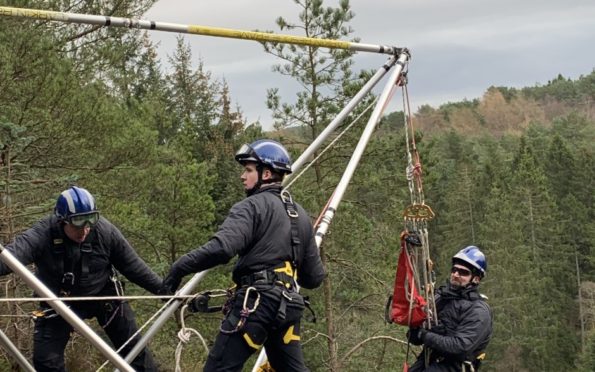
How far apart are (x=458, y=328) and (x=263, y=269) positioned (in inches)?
94.7

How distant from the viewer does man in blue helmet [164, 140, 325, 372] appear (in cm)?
515

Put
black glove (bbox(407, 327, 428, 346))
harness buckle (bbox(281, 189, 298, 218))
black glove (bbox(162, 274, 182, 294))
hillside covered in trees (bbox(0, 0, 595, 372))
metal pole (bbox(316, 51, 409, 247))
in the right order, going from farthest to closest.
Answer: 1. hillside covered in trees (bbox(0, 0, 595, 372))
2. metal pole (bbox(316, 51, 409, 247))
3. black glove (bbox(407, 327, 428, 346))
4. harness buckle (bbox(281, 189, 298, 218))
5. black glove (bbox(162, 274, 182, 294))

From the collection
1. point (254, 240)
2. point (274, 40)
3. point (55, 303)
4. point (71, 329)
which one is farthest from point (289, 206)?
point (274, 40)

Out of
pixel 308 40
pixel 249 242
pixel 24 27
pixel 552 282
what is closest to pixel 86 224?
pixel 249 242

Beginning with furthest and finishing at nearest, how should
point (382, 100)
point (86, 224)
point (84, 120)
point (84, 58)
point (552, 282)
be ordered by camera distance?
point (552, 282)
point (84, 58)
point (84, 120)
point (382, 100)
point (86, 224)

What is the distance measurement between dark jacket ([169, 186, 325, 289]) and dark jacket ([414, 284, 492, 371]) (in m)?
1.91

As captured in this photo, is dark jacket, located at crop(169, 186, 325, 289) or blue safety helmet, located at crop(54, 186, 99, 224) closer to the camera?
dark jacket, located at crop(169, 186, 325, 289)

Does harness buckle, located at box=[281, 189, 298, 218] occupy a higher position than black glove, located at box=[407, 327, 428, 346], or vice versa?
harness buckle, located at box=[281, 189, 298, 218]

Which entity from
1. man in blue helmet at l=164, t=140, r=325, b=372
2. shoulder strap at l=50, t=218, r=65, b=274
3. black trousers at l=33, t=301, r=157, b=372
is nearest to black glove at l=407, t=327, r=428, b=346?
man in blue helmet at l=164, t=140, r=325, b=372

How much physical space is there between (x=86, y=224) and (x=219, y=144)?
29767 mm

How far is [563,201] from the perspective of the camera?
60906mm

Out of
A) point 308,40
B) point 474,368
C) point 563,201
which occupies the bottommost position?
point 563,201

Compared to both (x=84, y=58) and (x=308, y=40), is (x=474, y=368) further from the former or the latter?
(x=84, y=58)

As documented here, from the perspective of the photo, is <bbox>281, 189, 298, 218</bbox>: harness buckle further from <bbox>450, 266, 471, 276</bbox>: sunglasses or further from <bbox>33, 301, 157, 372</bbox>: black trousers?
<bbox>450, 266, 471, 276</bbox>: sunglasses
